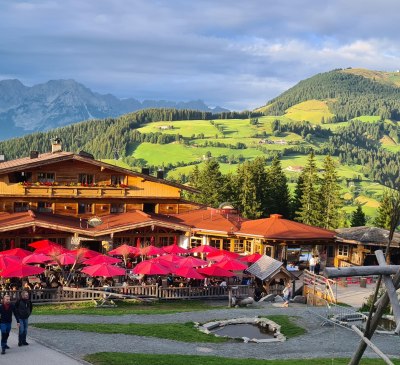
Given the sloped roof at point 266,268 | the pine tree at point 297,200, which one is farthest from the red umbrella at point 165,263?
the pine tree at point 297,200

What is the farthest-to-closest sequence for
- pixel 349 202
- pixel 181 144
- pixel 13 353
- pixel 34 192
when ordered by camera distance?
1. pixel 181 144
2. pixel 349 202
3. pixel 34 192
4. pixel 13 353

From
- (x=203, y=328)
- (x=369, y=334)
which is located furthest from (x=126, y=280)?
(x=369, y=334)

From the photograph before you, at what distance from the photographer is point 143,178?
49469 mm

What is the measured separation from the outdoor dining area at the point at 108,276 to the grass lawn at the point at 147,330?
6.35 m

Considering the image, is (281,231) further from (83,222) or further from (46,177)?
(46,177)

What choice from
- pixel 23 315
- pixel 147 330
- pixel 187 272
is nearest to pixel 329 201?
pixel 187 272

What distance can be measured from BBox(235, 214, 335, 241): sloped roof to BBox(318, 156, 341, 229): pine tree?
24539mm

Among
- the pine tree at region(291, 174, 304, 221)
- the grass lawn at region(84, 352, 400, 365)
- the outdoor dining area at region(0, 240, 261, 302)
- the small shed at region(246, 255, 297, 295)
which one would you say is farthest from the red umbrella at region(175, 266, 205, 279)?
the pine tree at region(291, 174, 304, 221)

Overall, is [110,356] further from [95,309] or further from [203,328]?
[95,309]

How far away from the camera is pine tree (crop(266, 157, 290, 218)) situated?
70750 mm

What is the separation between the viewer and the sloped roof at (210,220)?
46000 mm

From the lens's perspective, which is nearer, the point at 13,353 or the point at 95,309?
the point at 13,353

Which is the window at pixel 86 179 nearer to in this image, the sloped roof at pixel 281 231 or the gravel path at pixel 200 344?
the sloped roof at pixel 281 231

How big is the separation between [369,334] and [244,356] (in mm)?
9800
